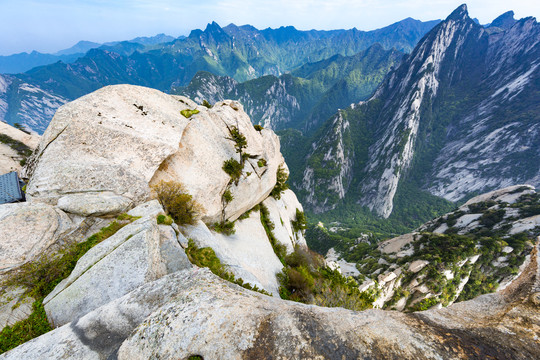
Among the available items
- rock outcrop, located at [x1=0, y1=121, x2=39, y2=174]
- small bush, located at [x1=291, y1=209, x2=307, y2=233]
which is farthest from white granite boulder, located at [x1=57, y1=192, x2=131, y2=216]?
small bush, located at [x1=291, y1=209, x2=307, y2=233]

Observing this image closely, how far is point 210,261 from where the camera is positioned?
1565 centimetres

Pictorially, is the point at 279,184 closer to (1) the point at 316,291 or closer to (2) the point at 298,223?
(2) the point at 298,223

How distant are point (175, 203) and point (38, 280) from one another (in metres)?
9.42

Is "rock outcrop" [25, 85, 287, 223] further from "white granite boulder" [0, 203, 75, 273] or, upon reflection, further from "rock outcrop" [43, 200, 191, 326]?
"rock outcrop" [43, 200, 191, 326]

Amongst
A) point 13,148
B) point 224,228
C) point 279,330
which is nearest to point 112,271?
point 279,330

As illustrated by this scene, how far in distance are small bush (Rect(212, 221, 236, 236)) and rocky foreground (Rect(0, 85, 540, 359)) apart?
3.78 meters

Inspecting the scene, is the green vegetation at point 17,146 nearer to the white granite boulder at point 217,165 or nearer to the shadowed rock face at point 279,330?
the white granite boulder at point 217,165

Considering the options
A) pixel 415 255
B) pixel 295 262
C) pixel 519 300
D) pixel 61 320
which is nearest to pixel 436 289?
pixel 415 255

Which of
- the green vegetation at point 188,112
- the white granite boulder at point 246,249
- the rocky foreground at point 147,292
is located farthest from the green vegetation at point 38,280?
the green vegetation at point 188,112

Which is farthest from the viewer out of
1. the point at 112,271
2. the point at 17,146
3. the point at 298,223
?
the point at 298,223

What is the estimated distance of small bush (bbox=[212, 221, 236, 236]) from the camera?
2515cm

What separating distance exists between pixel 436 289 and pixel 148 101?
64385 millimetres

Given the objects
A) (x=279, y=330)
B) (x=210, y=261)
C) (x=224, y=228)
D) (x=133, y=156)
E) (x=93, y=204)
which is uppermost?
(x=133, y=156)

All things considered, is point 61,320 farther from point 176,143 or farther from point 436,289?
point 436,289
